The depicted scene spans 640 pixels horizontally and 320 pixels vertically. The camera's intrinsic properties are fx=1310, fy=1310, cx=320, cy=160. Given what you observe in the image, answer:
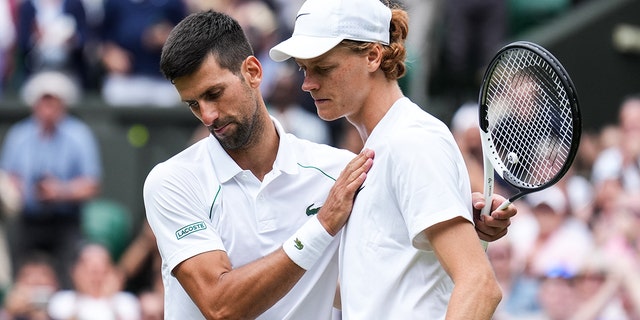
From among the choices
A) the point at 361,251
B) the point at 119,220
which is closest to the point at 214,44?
the point at 361,251

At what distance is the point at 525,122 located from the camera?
439cm

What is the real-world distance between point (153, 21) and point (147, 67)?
15.7 inches

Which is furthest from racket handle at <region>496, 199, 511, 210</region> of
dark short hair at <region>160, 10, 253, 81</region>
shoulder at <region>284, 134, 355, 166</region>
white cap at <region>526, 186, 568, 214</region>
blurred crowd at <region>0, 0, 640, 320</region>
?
white cap at <region>526, 186, 568, 214</region>

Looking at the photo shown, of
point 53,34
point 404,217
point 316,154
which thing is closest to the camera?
point 404,217

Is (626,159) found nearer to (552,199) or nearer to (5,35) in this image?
(552,199)

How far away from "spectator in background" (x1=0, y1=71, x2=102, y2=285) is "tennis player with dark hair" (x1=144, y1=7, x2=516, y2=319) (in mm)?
5539

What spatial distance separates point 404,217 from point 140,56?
292 inches

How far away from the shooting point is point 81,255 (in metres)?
9.69

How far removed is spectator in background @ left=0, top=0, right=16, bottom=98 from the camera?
38.1 ft

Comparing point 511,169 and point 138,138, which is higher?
point 511,169

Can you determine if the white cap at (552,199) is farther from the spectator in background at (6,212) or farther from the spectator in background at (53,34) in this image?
the spectator in background at (53,34)

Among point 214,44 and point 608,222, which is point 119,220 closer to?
point 608,222

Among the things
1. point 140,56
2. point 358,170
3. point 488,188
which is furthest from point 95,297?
point 488,188

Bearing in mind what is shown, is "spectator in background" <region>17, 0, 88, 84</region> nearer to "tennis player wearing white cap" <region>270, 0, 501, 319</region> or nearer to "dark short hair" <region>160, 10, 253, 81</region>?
"dark short hair" <region>160, 10, 253, 81</region>
